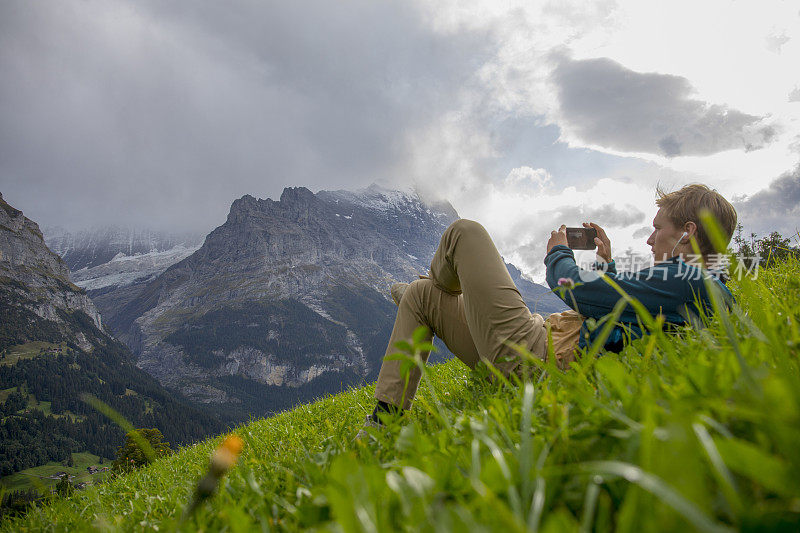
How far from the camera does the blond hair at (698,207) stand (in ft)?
12.5

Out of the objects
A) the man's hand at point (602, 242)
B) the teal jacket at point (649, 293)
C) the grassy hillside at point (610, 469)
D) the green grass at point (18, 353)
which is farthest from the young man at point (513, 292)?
the green grass at point (18, 353)

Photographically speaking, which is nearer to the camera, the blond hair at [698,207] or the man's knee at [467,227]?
the man's knee at [467,227]

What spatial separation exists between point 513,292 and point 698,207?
2.09 m

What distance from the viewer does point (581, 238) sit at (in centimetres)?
460

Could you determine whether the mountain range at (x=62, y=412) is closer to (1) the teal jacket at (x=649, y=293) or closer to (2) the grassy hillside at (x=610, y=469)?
(1) the teal jacket at (x=649, y=293)

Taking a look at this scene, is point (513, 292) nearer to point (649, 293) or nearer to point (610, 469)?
point (649, 293)

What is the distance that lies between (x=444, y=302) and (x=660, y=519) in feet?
11.4

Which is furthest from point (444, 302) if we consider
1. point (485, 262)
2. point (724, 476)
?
point (724, 476)

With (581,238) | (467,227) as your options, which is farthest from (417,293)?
(581,238)

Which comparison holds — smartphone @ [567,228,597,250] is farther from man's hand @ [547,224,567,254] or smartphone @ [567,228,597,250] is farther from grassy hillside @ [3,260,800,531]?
grassy hillside @ [3,260,800,531]

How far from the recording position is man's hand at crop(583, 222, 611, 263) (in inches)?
180

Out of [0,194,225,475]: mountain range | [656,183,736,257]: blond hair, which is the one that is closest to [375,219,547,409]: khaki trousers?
[656,183,736,257]: blond hair

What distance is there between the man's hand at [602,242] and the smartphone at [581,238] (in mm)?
57

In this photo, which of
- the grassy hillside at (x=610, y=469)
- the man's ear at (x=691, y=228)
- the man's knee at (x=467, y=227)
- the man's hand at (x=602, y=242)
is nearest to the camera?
the grassy hillside at (x=610, y=469)
